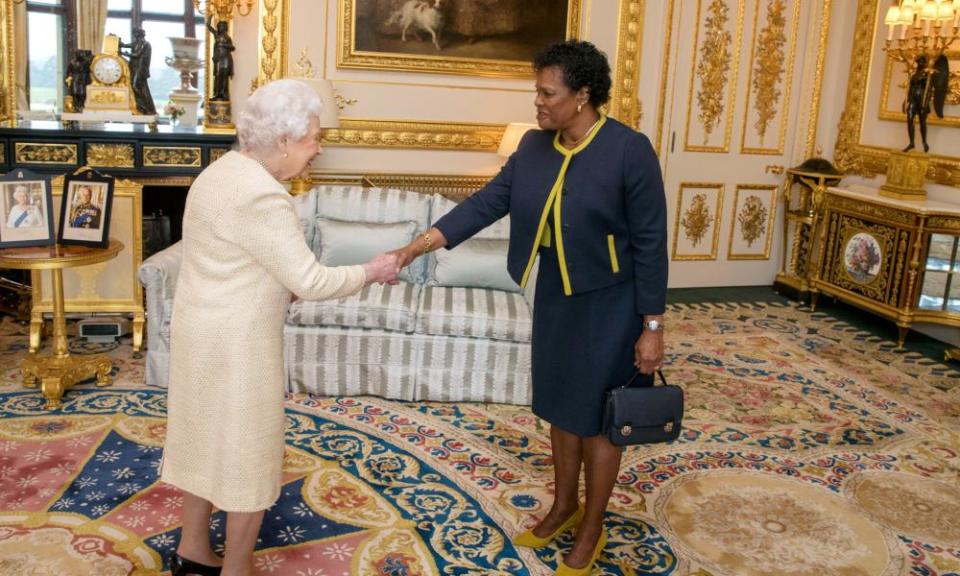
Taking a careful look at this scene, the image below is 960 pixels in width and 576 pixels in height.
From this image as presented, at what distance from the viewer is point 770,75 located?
761cm

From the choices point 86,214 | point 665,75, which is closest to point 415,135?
point 665,75

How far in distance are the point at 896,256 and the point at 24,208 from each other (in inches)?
211

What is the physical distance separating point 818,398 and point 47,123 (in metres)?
4.98

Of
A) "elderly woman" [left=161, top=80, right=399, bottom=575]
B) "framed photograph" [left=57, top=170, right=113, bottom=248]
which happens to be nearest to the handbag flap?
"elderly woman" [left=161, top=80, right=399, bottom=575]

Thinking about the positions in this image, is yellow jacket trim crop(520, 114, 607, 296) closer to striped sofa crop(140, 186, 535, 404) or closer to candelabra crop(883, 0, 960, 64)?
striped sofa crop(140, 186, 535, 404)

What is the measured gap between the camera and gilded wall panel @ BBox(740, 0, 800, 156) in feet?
24.6

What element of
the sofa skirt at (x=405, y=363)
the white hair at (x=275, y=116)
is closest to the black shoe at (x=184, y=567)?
the white hair at (x=275, y=116)

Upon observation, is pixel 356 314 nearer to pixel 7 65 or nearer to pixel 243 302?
pixel 243 302

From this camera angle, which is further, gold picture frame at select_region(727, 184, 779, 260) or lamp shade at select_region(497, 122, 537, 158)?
gold picture frame at select_region(727, 184, 779, 260)

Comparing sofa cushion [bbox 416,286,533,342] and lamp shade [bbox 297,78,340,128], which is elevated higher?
lamp shade [bbox 297,78,340,128]

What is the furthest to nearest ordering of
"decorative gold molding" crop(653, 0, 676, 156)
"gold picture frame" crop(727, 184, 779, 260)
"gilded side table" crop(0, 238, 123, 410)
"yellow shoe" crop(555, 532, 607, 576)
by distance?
1. "gold picture frame" crop(727, 184, 779, 260)
2. "decorative gold molding" crop(653, 0, 676, 156)
3. "gilded side table" crop(0, 238, 123, 410)
4. "yellow shoe" crop(555, 532, 607, 576)

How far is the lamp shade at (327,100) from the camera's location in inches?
231

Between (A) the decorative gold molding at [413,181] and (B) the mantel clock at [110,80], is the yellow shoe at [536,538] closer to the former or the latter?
(A) the decorative gold molding at [413,181]

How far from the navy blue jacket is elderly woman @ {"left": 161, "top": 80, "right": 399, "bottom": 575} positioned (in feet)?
2.11
